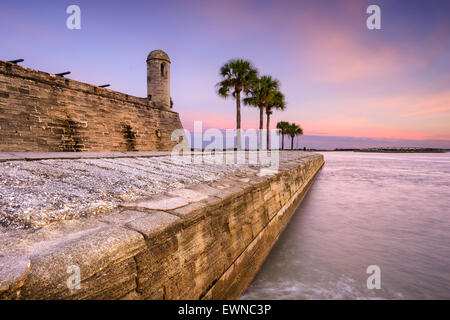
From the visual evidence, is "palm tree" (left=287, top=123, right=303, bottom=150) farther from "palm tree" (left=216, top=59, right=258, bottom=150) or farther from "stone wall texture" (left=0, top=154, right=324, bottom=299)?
"stone wall texture" (left=0, top=154, right=324, bottom=299)

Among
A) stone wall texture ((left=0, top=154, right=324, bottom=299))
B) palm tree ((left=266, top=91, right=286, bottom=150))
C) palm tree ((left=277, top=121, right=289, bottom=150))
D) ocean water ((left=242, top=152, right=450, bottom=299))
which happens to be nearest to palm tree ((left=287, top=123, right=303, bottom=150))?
palm tree ((left=277, top=121, right=289, bottom=150))

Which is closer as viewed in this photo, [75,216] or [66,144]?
[75,216]

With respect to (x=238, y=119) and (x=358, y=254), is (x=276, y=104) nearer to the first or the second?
(x=238, y=119)

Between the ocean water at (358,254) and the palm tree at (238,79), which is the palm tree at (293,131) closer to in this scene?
the palm tree at (238,79)

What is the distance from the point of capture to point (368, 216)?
250 inches

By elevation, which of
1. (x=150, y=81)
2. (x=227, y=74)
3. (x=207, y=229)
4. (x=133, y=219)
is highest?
(x=227, y=74)

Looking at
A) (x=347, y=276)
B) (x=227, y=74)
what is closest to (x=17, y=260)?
(x=347, y=276)

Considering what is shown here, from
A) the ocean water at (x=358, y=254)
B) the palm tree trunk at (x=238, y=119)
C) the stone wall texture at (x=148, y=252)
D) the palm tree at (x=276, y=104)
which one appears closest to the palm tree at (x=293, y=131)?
the palm tree at (x=276, y=104)

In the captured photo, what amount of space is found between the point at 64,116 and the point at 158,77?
8.46 m

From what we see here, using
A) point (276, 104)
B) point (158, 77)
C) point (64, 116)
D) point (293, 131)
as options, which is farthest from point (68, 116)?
point (293, 131)

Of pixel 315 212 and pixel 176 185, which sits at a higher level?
pixel 176 185

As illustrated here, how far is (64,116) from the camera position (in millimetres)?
10180
